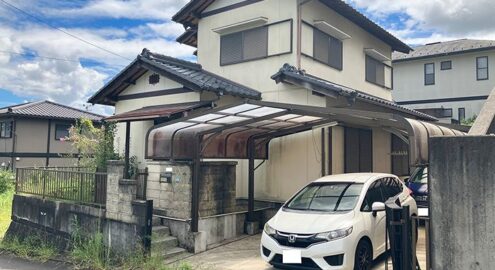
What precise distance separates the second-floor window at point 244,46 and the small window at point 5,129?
18.3m

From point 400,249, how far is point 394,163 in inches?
412

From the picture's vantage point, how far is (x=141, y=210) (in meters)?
7.88

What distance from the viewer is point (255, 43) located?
39.2 feet

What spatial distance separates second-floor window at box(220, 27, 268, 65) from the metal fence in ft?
18.4

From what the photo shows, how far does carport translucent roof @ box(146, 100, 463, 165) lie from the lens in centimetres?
730

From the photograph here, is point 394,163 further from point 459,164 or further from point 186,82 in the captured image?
point 459,164

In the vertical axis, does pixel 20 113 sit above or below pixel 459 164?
above

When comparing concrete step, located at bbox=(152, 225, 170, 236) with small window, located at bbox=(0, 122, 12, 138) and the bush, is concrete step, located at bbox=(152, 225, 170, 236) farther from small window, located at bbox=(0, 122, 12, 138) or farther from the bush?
small window, located at bbox=(0, 122, 12, 138)

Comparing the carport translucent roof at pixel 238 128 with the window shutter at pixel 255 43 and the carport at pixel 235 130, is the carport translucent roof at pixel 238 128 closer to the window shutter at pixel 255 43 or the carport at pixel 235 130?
the carport at pixel 235 130

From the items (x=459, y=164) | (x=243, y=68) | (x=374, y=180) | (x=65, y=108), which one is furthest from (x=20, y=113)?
(x=459, y=164)

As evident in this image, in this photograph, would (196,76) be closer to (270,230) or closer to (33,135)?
(270,230)

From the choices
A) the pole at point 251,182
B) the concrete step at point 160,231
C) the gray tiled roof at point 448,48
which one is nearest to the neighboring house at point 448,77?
the gray tiled roof at point 448,48

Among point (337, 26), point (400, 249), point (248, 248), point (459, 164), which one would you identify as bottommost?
point (248, 248)

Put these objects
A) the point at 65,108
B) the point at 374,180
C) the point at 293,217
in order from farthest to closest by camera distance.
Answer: the point at 65,108, the point at 374,180, the point at 293,217
